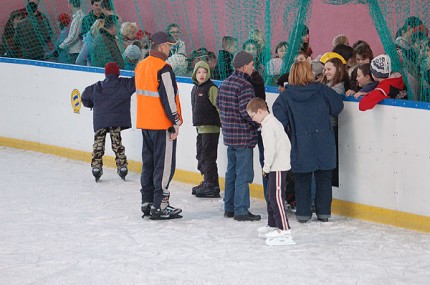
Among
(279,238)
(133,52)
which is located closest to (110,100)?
(133,52)

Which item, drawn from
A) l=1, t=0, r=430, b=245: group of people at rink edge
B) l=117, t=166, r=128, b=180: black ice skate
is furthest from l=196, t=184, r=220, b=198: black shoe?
l=117, t=166, r=128, b=180: black ice skate

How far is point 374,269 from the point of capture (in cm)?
675

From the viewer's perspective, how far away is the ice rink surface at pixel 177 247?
6672mm

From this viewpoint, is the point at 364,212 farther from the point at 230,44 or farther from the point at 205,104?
the point at 230,44

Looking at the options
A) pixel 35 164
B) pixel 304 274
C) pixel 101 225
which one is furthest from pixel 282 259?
pixel 35 164

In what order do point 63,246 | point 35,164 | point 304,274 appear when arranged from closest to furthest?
point 304,274 → point 63,246 → point 35,164

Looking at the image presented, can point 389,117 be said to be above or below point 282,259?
above

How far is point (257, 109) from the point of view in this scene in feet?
24.2

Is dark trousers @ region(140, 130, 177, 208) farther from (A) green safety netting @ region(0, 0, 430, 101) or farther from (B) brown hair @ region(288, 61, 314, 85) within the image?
(A) green safety netting @ region(0, 0, 430, 101)

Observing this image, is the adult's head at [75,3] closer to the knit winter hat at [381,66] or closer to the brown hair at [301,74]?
the brown hair at [301,74]

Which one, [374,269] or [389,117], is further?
[389,117]

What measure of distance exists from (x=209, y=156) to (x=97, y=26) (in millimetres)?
2545

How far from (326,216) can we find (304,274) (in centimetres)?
148

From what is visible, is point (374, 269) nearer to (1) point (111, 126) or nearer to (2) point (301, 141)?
(2) point (301, 141)
